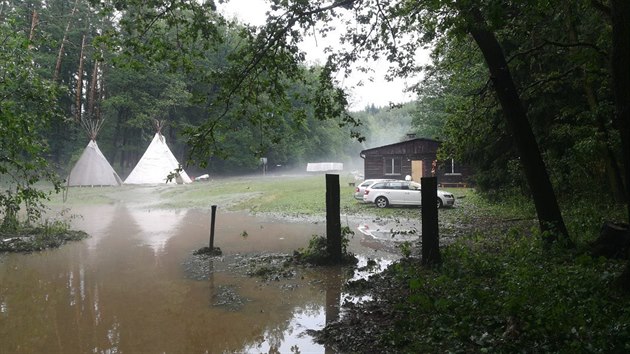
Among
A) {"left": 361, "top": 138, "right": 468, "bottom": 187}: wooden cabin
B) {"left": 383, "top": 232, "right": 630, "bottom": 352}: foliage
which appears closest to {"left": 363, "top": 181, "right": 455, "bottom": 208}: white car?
{"left": 361, "top": 138, "right": 468, "bottom": 187}: wooden cabin

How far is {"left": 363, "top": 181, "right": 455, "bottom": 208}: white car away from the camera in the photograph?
22453 millimetres

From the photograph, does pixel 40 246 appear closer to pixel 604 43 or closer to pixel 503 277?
pixel 503 277

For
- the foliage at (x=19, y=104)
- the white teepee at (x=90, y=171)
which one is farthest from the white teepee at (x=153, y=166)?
the foliage at (x=19, y=104)

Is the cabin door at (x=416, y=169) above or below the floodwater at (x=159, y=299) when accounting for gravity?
above

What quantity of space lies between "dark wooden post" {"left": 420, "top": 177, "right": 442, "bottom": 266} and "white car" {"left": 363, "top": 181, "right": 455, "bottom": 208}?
1336cm

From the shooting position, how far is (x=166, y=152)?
4244cm

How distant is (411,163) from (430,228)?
27.4 m

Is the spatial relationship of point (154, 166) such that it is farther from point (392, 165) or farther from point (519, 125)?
point (519, 125)

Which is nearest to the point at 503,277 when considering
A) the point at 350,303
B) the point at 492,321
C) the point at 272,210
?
the point at 492,321

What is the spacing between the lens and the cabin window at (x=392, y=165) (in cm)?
3659

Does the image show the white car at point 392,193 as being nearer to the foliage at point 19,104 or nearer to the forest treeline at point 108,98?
the foliage at point 19,104

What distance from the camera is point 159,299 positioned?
8.65 metres

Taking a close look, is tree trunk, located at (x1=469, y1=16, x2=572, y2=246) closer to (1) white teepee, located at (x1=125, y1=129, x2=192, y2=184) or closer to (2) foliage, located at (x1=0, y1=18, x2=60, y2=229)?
(2) foliage, located at (x1=0, y1=18, x2=60, y2=229)

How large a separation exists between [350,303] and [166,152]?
38131 millimetres
